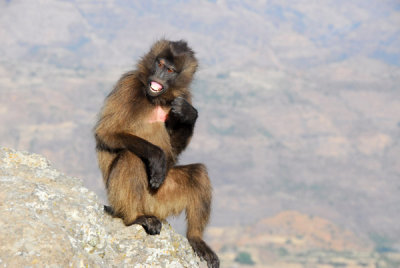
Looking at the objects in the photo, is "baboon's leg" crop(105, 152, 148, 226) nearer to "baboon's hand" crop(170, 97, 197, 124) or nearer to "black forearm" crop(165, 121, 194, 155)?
"baboon's hand" crop(170, 97, 197, 124)

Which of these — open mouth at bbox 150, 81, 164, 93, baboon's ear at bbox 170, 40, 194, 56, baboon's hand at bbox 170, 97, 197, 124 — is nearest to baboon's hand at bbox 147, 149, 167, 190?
baboon's hand at bbox 170, 97, 197, 124

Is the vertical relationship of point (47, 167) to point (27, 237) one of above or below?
above

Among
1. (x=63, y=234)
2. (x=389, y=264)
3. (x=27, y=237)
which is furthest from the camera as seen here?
(x=389, y=264)

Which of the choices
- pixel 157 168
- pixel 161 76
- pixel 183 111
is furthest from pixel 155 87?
pixel 157 168

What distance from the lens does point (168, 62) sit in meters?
10.5

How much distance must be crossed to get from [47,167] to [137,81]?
2.71m

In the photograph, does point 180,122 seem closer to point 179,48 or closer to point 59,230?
point 179,48

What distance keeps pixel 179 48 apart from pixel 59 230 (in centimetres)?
571

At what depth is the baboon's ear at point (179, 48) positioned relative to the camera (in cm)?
1074

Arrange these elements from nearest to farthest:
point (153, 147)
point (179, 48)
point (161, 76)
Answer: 1. point (153, 147)
2. point (161, 76)
3. point (179, 48)

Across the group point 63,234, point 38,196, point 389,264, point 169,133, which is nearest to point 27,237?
point 63,234

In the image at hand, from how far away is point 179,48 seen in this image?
35.7 feet

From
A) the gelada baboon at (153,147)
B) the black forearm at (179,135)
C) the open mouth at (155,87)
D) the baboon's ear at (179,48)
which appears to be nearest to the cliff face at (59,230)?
the gelada baboon at (153,147)

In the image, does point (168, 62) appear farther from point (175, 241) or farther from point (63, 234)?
point (63, 234)
